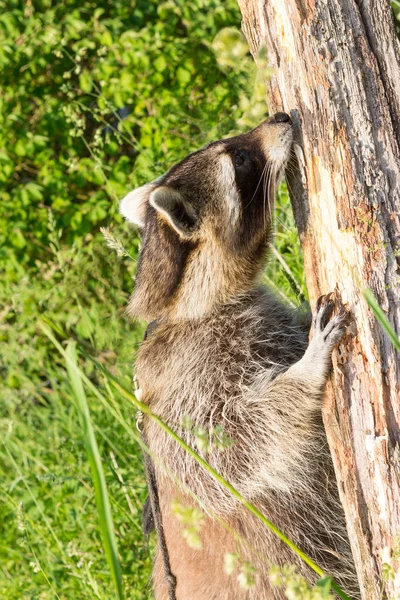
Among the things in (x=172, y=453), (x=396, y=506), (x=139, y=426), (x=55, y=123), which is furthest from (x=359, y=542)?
(x=55, y=123)

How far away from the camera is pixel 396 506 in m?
2.26

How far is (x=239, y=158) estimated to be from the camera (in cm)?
326

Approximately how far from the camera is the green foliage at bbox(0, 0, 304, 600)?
184 inches

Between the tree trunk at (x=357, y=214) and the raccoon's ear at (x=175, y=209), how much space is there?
618mm

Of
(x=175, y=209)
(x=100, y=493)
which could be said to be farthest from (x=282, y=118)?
(x=100, y=493)

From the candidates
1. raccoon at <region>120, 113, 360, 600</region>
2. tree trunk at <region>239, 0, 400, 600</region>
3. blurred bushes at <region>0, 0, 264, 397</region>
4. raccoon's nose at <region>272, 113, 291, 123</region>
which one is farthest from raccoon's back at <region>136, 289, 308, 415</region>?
blurred bushes at <region>0, 0, 264, 397</region>

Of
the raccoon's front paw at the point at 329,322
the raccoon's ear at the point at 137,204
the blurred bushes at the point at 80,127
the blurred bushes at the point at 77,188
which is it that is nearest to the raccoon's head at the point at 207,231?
the raccoon's ear at the point at 137,204

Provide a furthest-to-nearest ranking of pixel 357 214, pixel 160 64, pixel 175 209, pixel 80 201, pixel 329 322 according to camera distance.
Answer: pixel 80 201 → pixel 160 64 → pixel 175 209 → pixel 329 322 → pixel 357 214

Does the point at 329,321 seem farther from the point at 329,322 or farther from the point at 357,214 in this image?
the point at 357,214

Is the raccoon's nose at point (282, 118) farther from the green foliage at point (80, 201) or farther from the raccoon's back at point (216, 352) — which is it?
the green foliage at point (80, 201)

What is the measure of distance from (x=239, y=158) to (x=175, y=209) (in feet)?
1.04

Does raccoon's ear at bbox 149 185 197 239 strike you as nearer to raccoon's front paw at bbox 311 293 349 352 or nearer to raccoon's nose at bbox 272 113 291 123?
raccoon's nose at bbox 272 113 291 123

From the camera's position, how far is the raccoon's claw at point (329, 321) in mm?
2533

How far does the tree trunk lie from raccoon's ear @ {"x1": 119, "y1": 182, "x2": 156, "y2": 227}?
0.97 meters
